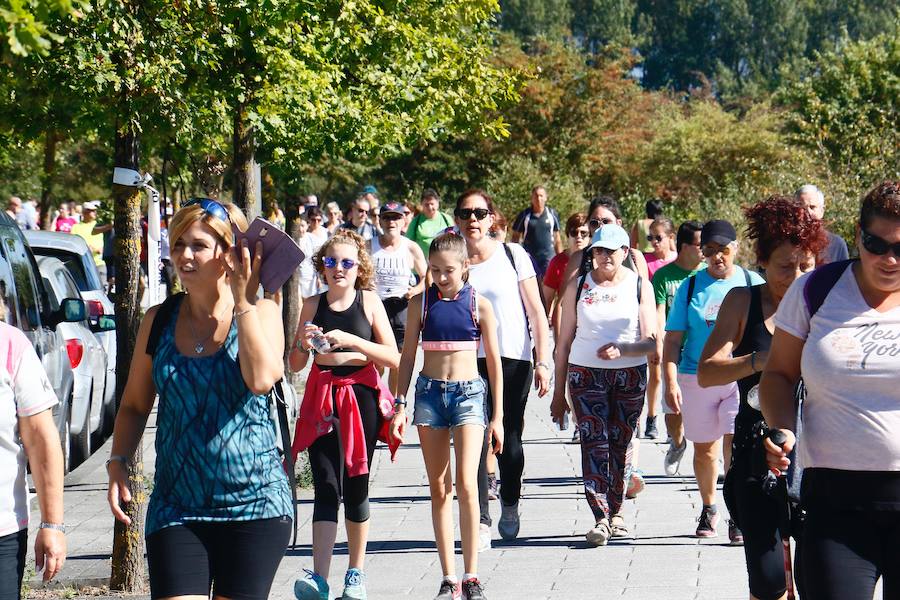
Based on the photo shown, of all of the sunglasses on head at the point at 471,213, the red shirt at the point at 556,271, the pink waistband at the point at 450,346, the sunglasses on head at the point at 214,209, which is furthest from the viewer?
the red shirt at the point at 556,271

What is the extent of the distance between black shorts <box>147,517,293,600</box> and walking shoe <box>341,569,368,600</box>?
252 cm

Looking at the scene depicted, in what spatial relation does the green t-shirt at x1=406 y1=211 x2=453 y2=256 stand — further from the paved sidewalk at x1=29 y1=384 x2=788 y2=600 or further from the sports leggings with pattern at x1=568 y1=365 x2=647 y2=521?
the sports leggings with pattern at x1=568 y1=365 x2=647 y2=521

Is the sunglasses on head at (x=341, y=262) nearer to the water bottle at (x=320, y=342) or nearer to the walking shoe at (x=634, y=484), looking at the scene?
the water bottle at (x=320, y=342)

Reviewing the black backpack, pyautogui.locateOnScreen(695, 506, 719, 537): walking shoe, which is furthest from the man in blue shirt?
Result: the black backpack

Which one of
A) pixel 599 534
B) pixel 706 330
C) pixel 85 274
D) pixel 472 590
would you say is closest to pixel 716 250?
pixel 706 330

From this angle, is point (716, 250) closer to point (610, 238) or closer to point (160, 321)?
point (610, 238)

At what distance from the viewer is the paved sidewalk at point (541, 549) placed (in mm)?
7035

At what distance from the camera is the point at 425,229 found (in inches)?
645

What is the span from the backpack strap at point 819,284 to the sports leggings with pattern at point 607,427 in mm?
3876

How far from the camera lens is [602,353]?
26.4ft

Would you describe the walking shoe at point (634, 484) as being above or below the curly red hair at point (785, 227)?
below

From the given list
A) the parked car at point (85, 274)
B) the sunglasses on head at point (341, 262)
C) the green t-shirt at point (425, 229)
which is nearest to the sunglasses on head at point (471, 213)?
the sunglasses on head at point (341, 262)

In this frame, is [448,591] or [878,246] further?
[448,591]

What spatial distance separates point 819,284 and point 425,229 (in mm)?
12224
